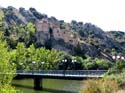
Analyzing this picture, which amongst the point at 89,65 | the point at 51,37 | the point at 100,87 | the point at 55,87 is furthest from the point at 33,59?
the point at 100,87

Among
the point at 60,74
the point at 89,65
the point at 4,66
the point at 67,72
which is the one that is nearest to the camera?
the point at 4,66

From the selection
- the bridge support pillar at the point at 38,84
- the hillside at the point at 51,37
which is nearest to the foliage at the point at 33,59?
the bridge support pillar at the point at 38,84

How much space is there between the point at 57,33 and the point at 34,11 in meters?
50.7

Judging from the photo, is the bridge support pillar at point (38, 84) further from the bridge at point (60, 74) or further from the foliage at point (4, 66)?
the foliage at point (4, 66)

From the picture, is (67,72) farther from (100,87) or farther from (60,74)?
(100,87)

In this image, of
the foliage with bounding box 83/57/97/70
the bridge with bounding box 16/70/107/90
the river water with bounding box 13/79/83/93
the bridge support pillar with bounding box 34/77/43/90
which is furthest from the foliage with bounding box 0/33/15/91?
the foliage with bounding box 83/57/97/70

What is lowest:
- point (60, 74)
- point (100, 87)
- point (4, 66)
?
point (100, 87)

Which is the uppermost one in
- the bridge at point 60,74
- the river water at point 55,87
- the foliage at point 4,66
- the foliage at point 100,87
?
the foliage at point 4,66

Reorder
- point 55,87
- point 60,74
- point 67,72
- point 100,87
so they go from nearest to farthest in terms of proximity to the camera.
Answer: point 100,87 → point 55,87 → point 67,72 → point 60,74

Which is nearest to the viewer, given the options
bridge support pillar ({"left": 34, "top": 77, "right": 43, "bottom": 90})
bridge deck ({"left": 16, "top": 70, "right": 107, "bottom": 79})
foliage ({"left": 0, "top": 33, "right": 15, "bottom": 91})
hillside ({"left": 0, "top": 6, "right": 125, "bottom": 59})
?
foliage ({"left": 0, "top": 33, "right": 15, "bottom": 91})

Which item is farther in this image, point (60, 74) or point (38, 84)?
point (38, 84)

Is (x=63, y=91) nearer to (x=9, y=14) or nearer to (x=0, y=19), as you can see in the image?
(x=0, y=19)

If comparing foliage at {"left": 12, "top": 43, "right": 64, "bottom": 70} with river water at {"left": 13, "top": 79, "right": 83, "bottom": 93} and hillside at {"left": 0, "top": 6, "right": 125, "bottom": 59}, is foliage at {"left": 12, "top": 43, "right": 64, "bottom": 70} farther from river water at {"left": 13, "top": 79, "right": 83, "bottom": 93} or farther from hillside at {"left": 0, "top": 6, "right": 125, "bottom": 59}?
hillside at {"left": 0, "top": 6, "right": 125, "bottom": 59}

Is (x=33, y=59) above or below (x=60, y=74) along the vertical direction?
above
